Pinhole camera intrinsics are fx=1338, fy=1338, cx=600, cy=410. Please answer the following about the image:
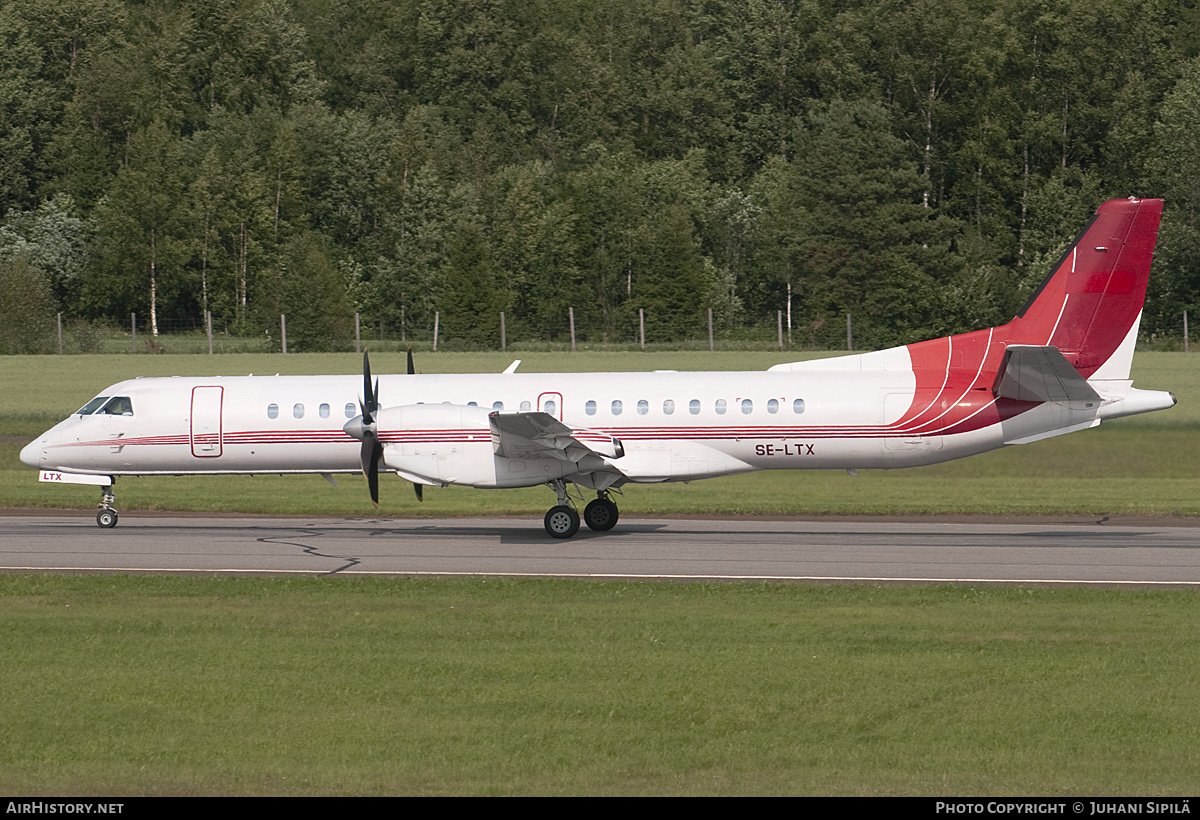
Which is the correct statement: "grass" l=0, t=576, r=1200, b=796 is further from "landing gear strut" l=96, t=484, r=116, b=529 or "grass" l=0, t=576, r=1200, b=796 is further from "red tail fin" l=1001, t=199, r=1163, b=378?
"red tail fin" l=1001, t=199, r=1163, b=378

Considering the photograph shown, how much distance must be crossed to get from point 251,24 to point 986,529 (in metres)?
76.7

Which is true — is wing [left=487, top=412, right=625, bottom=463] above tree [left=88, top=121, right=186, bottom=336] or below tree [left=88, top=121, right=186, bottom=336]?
below

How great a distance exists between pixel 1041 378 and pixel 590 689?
41.5 ft

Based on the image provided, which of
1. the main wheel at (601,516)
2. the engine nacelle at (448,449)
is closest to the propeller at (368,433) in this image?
the engine nacelle at (448,449)

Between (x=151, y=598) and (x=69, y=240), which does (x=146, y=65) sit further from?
(x=151, y=598)

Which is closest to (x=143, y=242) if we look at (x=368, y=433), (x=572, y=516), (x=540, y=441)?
(x=368, y=433)

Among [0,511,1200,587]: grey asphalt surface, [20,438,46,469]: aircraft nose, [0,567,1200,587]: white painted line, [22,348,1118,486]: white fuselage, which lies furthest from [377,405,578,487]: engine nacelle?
[20,438,46,469]: aircraft nose

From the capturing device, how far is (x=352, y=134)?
79.9 meters

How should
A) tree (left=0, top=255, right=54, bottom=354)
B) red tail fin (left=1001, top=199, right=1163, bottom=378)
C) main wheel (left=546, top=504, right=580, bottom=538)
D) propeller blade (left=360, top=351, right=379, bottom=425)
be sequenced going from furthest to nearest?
1. tree (left=0, top=255, right=54, bottom=354)
2. red tail fin (left=1001, top=199, right=1163, bottom=378)
3. main wheel (left=546, top=504, right=580, bottom=538)
4. propeller blade (left=360, top=351, right=379, bottom=425)

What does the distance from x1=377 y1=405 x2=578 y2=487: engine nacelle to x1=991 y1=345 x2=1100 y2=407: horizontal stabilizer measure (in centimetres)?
782

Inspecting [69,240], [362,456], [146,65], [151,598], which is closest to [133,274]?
[69,240]

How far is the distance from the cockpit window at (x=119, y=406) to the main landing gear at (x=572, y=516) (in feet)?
27.0

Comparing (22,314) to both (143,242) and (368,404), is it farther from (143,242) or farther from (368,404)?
(368,404)

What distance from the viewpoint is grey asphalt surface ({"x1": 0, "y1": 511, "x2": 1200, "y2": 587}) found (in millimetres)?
19422
